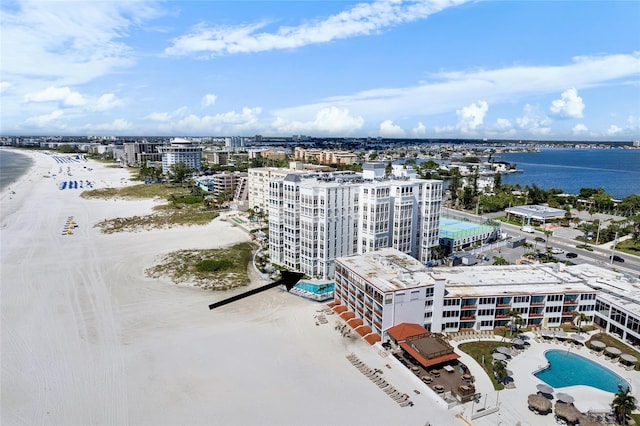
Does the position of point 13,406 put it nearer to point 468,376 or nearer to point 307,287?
point 307,287

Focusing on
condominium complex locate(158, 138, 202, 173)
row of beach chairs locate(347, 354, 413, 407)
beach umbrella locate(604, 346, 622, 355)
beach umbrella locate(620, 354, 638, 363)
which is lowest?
row of beach chairs locate(347, 354, 413, 407)

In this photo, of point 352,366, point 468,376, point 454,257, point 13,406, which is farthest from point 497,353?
point 13,406

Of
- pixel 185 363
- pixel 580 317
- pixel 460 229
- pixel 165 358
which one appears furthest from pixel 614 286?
pixel 165 358

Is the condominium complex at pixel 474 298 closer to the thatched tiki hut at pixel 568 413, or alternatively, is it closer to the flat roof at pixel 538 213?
the thatched tiki hut at pixel 568 413

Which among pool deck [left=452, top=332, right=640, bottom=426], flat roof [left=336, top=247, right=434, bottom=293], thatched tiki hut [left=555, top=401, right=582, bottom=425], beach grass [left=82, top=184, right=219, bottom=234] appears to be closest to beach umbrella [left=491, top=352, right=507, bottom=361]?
pool deck [left=452, top=332, right=640, bottom=426]

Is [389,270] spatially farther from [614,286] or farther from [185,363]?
[614,286]

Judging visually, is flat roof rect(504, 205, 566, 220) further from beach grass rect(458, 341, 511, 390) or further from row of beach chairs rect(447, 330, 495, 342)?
beach grass rect(458, 341, 511, 390)
